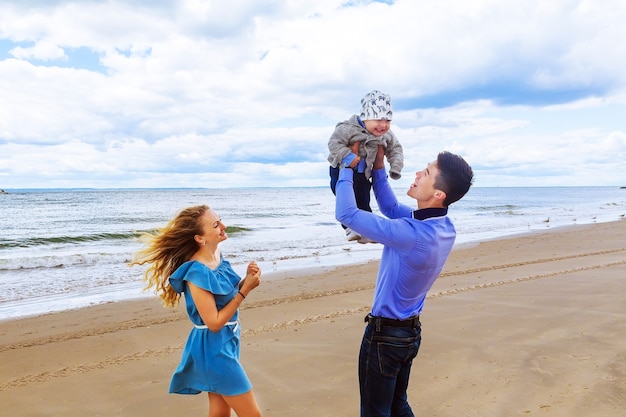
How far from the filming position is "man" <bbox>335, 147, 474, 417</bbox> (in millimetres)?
2580

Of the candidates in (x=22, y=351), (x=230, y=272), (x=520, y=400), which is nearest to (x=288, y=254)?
(x=22, y=351)

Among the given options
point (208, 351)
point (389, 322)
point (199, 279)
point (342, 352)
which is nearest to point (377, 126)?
point (389, 322)

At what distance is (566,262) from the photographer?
13.0 metres

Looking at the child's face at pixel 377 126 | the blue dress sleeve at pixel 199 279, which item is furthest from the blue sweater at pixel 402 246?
the blue dress sleeve at pixel 199 279

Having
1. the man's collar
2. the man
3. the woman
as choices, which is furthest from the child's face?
the woman

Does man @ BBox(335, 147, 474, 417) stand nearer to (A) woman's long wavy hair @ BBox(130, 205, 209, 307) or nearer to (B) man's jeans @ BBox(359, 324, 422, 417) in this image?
(B) man's jeans @ BBox(359, 324, 422, 417)

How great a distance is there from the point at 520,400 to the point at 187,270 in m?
3.16

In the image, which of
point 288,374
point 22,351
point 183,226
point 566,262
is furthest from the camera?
point 566,262

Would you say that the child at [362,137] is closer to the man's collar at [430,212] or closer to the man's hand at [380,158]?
the man's hand at [380,158]

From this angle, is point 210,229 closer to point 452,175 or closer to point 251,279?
point 251,279

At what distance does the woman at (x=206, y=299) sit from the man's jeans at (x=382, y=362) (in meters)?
0.72

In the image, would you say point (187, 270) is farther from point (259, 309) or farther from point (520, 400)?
point (259, 309)

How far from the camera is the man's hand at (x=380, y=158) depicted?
302 cm

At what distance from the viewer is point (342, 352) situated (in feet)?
19.8
